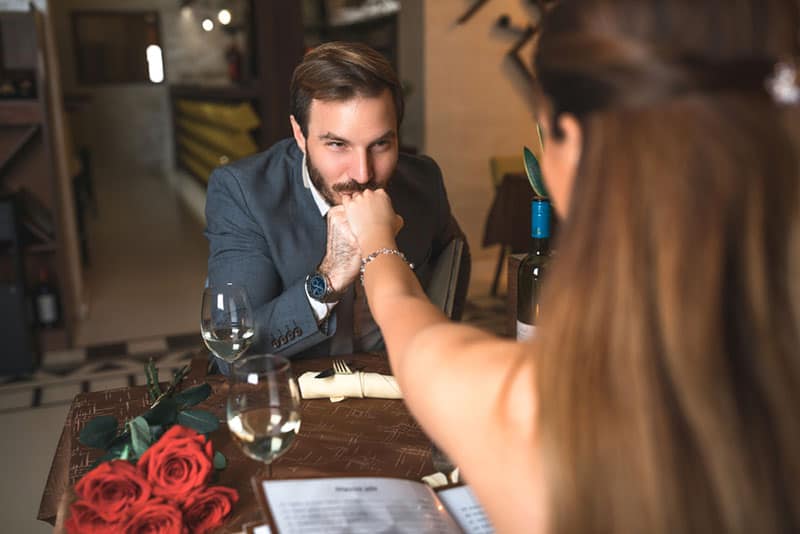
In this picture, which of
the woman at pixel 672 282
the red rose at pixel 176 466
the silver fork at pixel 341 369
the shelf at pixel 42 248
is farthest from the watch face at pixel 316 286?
the shelf at pixel 42 248

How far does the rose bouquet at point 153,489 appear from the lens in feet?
2.76

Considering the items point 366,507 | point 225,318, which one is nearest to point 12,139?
point 225,318

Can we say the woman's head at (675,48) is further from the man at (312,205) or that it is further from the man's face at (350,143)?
the man's face at (350,143)

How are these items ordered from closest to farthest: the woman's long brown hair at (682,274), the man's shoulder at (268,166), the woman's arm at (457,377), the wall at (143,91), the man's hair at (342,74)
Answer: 1. the woman's long brown hair at (682,274)
2. the woman's arm at (457,377)
3. the man's hair at (342,74)
4. the man's shoulder at (268,166)
5. the wall at (143,91)

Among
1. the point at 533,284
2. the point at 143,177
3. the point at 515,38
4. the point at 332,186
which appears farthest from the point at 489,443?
the point at 143,177

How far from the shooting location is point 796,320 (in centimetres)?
56

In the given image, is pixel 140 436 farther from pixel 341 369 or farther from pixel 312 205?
pixel 312 205

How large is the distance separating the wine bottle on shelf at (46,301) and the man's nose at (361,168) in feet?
8.65

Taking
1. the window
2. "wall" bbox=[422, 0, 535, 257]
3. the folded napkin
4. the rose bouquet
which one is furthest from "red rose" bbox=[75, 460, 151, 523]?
the window

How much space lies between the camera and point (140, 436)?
977 mm

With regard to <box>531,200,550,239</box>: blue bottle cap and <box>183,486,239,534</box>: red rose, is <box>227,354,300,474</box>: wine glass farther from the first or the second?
<box>531,200,550,239</box>: blue bottle cap

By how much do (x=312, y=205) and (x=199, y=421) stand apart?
824mm

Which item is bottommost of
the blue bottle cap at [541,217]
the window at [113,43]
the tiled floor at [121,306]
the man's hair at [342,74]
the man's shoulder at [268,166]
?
the tiled floor at [121,306]

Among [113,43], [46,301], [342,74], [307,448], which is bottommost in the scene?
[46,301]
